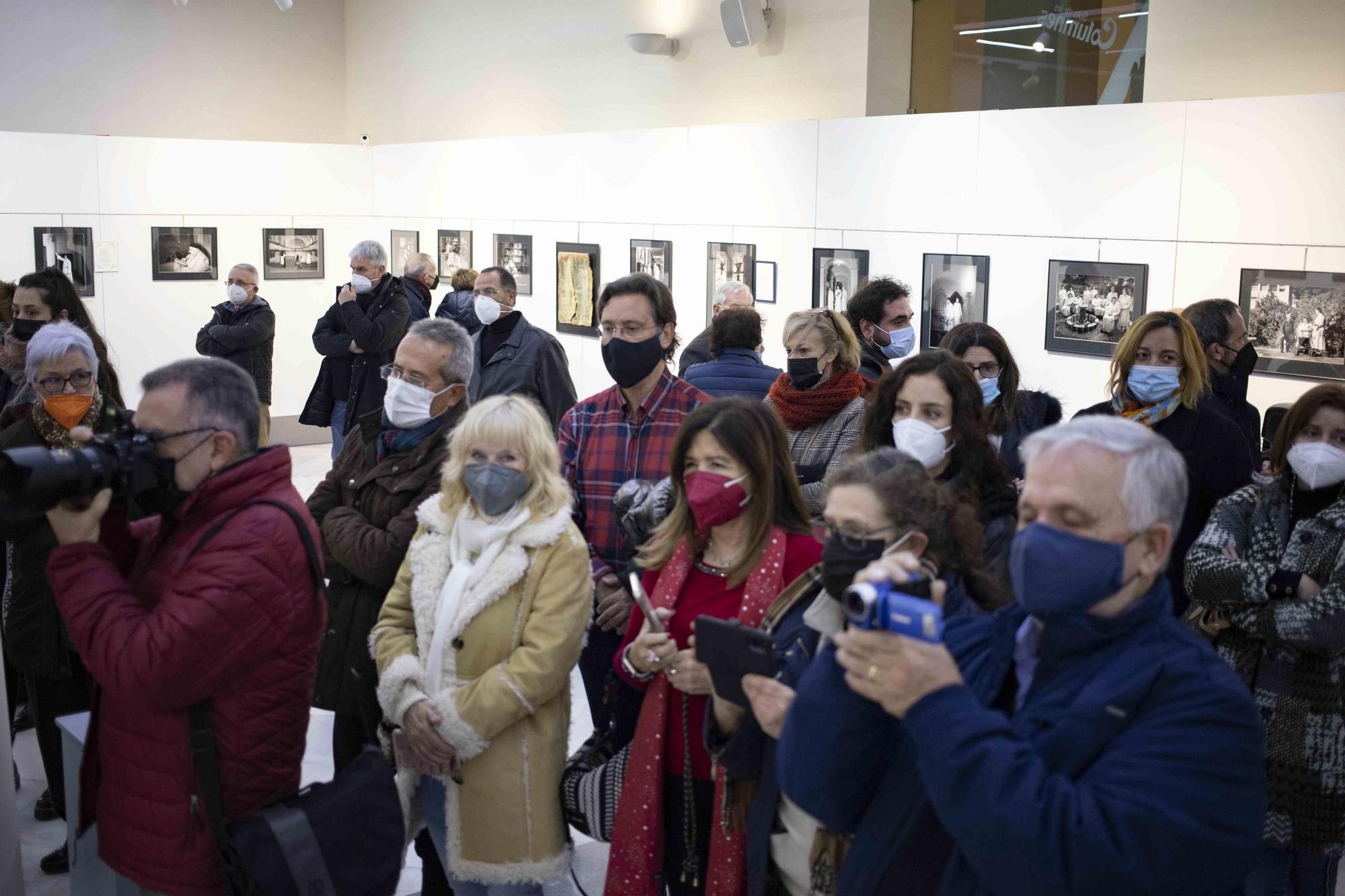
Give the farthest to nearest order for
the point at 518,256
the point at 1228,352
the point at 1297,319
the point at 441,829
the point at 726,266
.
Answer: the point at 518,256 → the point at 726,266 → the point at 1297,319 → the point at 1228,352 → the point at 441,829

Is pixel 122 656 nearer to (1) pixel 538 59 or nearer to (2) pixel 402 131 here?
(1) pixel 538 59

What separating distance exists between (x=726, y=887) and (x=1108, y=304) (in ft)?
19.9

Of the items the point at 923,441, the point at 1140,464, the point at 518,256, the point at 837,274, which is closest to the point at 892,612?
the point at 1140,464

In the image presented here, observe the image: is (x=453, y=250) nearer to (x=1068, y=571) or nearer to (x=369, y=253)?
(x=369, y=253)

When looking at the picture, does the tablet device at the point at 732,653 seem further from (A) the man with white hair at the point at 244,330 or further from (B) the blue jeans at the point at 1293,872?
(A) the man with white hair at the point at 244,330

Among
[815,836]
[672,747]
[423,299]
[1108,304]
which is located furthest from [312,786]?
[423,299]

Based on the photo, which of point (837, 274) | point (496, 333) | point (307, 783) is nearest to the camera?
point (307, 783)

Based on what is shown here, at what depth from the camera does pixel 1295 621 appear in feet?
12.5

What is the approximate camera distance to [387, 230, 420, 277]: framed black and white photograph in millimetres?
15523

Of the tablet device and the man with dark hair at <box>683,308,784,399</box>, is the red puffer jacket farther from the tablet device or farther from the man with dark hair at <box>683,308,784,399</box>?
the man with dark hair at <box>683,308,784,399</box>

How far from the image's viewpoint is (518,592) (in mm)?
3484

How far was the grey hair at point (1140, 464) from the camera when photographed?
2021 millimetres

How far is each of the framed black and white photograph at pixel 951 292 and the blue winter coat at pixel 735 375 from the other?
3.06 metres

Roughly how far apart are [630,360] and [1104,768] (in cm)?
288
